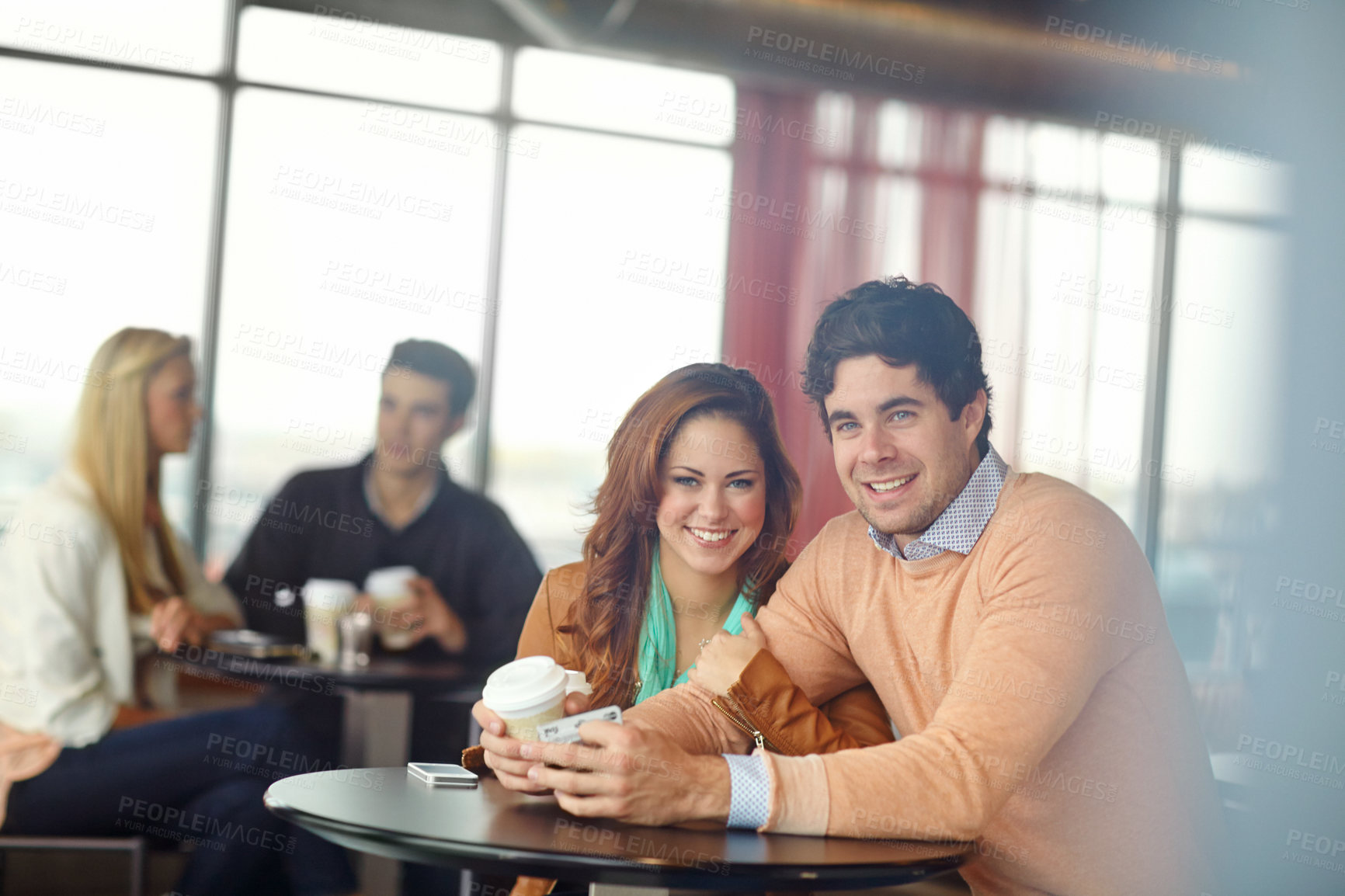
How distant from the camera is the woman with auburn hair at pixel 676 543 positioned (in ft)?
7.07

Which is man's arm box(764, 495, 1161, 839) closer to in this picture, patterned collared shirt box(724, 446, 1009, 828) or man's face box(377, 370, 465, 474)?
patterned collared shirt box(724, 446, 1009, 828)

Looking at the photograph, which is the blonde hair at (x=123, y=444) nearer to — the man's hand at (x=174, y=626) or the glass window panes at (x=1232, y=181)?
the man's hand at (x=174, y=626)

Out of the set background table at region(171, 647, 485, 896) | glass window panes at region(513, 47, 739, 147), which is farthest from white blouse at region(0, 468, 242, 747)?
glass window panes at region(513, 47, 739, 147)

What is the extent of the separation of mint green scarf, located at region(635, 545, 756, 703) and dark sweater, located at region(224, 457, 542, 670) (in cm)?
142

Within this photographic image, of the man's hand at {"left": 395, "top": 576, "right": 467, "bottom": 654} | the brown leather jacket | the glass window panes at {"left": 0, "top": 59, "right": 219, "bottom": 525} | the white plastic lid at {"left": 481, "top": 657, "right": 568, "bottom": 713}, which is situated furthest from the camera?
the glass window panes at {"left": 0, "top": 59, "right": 219, "bottom": 525}

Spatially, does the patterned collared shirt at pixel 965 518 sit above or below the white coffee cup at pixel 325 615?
above

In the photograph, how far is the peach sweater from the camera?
1.48 metres

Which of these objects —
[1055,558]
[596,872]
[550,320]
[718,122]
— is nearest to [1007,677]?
[1055,558]

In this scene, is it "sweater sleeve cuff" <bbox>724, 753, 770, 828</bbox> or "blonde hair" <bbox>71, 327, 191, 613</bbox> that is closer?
"sweater sleeve cuff" <bbox>724, 753, 770, 828</bbox>

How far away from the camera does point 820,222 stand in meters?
4.61

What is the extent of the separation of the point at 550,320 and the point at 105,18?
1965 mm

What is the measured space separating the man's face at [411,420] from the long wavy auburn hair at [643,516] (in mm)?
1474

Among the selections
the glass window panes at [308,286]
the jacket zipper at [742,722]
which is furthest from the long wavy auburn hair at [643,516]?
the glass window panes at [308,286]

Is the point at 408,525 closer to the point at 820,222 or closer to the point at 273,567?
the point at 273,567
